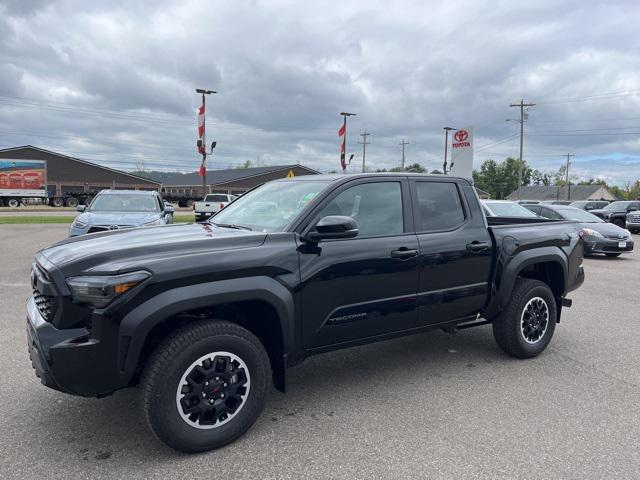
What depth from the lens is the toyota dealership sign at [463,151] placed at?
17.7 meters

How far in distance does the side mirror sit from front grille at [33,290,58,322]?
1.68 metres

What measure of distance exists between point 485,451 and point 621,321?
433cm

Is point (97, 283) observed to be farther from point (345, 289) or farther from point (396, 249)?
point (396, 249)

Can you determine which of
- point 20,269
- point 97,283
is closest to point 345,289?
point 97,283

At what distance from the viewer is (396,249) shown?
12.3ft

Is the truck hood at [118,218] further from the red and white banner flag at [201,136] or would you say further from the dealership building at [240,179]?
the dealership building at [240,179]

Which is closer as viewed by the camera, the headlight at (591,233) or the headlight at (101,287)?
the headlight at (101,287)

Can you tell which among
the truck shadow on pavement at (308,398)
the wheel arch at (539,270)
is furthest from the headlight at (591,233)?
the truck shadow on pavement at (308,398)

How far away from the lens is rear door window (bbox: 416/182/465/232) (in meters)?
4.09

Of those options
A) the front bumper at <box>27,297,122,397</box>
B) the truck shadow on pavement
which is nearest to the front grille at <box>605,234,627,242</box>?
the truck shadow on pavement

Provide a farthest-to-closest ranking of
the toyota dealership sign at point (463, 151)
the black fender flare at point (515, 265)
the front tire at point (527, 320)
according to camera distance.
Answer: the toyota dealership sign at point (463, 151), the front tire at point (527, 320), the black fender flare at point (515, 265)

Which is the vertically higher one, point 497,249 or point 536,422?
point 497,249

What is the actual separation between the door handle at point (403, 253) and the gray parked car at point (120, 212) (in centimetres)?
656

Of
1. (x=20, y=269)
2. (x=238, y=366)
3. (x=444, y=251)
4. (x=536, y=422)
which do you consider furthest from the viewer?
(x=20, y=269)
